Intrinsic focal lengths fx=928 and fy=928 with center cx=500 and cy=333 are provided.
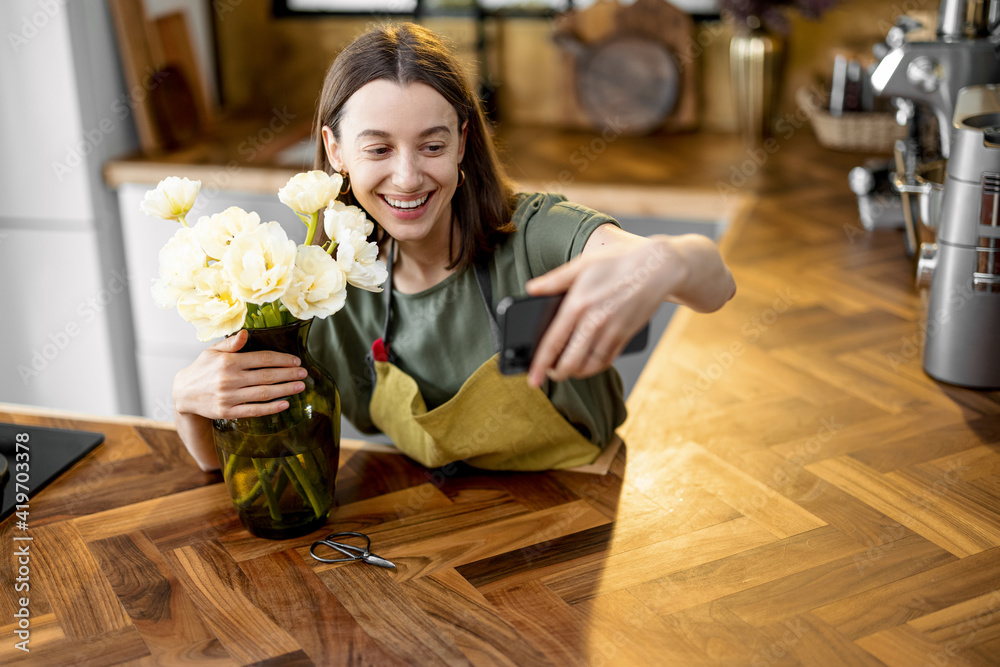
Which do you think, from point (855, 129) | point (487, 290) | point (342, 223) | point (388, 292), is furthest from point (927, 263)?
point (855, 129)

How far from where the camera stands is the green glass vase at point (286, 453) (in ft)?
3.00

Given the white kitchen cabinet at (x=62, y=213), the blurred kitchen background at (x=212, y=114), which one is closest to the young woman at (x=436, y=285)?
the blurred kitchen background at (x=212, y=114)

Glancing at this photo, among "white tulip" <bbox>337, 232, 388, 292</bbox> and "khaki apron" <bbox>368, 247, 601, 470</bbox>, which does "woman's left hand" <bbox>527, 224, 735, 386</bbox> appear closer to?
"white tulip" <bbox>337, 232, 388, 292</bbox>

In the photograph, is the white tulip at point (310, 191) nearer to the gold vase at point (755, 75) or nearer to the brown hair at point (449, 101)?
the brown hair at point (449, 101)

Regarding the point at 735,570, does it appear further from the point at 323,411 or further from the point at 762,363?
the point at 762,363

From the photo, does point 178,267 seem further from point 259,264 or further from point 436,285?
point 436,285

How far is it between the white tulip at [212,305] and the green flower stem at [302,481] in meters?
0.17

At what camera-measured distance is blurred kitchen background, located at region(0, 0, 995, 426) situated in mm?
2420

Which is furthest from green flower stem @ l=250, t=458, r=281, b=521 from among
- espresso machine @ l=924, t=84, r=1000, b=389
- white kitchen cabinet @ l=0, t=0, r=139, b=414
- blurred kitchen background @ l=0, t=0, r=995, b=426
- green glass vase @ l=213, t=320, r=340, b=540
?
white kitchen cabinet @ l=0, t=0, r=139, b=414

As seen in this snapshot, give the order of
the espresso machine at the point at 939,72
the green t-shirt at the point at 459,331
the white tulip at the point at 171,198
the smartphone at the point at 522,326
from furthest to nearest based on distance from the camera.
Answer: the espresso machine at the point at 939,72 → the green t-shirt at the point at 459,331 → the white tulip at the point at 171,198 → the smartphone at the point at 522,326

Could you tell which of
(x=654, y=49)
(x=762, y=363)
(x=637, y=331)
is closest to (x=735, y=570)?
(x=637, y=331)

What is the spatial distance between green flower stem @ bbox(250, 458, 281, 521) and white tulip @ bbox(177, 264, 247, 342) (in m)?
0.16

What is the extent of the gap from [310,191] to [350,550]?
36 centimetres

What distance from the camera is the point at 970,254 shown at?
3.93 feet
